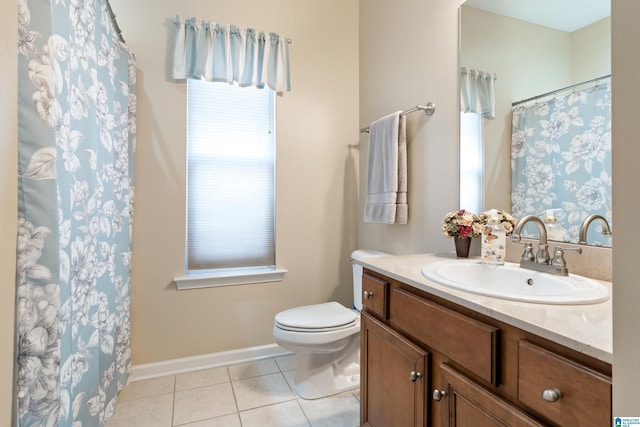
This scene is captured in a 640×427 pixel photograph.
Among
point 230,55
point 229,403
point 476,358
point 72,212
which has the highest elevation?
point 230,55

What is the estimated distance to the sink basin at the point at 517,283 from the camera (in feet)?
2.48

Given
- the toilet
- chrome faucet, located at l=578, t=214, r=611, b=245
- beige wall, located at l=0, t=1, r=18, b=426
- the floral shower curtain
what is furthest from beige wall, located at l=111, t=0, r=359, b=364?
chrome faucet, located at l=578, t=214, r=611, b=245

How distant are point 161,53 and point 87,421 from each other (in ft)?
6.61

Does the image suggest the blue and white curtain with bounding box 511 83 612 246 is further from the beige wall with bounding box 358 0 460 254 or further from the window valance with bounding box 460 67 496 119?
the beige wall with bounding box 358 0 460 254

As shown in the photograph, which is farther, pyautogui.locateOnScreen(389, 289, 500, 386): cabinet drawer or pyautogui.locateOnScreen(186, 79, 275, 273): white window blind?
pyautogui.locateOnScreen(186, 79, 275, 273): white window blind

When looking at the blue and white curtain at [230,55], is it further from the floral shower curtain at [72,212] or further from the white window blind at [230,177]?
the floral shower curtain at [72,212]

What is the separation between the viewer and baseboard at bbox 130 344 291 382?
192 cm

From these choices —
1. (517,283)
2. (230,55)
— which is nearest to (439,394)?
(517,283)

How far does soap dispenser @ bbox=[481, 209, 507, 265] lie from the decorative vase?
0.33 feet

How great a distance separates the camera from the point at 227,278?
207 centimetres

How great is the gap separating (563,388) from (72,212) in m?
1.51

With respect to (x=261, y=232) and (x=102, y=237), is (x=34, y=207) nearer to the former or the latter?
(x=102, y=237)

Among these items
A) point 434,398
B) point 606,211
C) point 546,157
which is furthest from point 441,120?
point 434,398

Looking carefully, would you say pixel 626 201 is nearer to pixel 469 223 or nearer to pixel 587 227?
pixel 587 227
